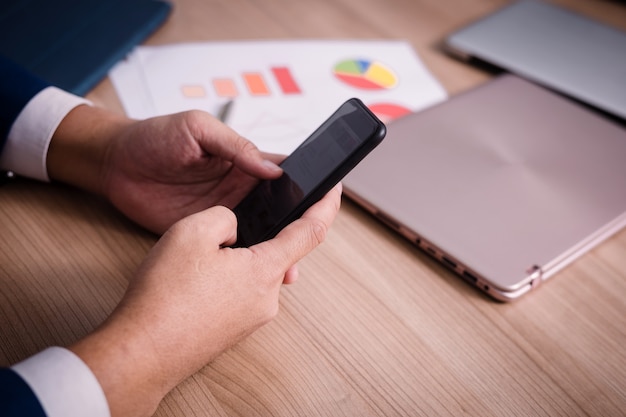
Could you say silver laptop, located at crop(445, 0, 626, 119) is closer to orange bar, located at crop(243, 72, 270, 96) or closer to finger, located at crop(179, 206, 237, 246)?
orange bar, located at crop(243, 72, 270, 96)

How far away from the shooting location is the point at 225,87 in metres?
0.86

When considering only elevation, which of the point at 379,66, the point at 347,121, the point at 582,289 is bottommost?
the point at 582,289

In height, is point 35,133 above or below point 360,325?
above

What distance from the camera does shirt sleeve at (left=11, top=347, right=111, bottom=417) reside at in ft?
1.44

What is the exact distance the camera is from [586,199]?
0.69 m

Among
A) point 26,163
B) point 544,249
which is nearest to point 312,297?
point 544,249

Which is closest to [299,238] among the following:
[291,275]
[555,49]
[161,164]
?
[291,275]

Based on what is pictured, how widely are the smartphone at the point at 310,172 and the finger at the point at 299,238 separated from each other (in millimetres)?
14

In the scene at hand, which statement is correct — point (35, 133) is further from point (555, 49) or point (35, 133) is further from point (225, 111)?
point (555, 49)

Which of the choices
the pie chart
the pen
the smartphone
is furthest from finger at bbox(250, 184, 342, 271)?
the pie chart

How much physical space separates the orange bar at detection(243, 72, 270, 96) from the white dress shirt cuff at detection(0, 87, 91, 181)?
25 cm

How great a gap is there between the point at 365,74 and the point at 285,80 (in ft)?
0.42

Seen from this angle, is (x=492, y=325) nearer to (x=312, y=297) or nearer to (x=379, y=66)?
(x=312, y=297)

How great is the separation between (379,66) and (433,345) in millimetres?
517
